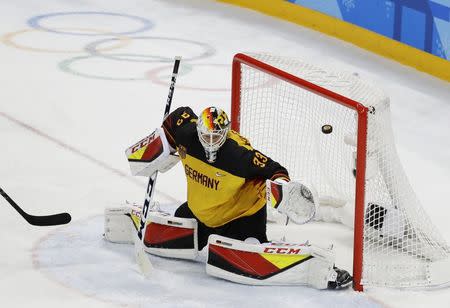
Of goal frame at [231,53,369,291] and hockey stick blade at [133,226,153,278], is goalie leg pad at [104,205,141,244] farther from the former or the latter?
goal frame at [231,53,369,291]

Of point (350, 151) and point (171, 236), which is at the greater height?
point (350, 151)

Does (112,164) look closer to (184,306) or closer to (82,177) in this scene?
(82,177)

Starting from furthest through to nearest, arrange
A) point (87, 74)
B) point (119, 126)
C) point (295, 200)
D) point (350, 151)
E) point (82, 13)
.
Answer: point (82, 13)
point (87, 74)
point (119, 126)
point (350, 151)
point (295, 200)

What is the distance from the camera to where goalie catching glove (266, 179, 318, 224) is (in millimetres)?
3721

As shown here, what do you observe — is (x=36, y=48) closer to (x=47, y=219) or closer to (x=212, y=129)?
(x=47, y=219)

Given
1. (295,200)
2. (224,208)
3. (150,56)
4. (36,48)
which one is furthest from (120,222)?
(36,48)

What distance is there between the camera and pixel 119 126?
6102 millimetres

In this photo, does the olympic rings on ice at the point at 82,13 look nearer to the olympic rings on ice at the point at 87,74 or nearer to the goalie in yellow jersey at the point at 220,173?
the olympic rings on ice at the point at 87,74

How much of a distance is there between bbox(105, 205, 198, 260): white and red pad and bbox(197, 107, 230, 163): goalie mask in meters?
0.40

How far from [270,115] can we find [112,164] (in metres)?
1.08

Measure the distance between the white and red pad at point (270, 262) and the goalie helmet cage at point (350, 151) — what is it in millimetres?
170

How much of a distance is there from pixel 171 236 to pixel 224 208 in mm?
295

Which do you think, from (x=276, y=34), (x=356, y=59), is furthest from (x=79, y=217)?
(x=276, y=34)

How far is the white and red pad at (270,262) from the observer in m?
4.02
